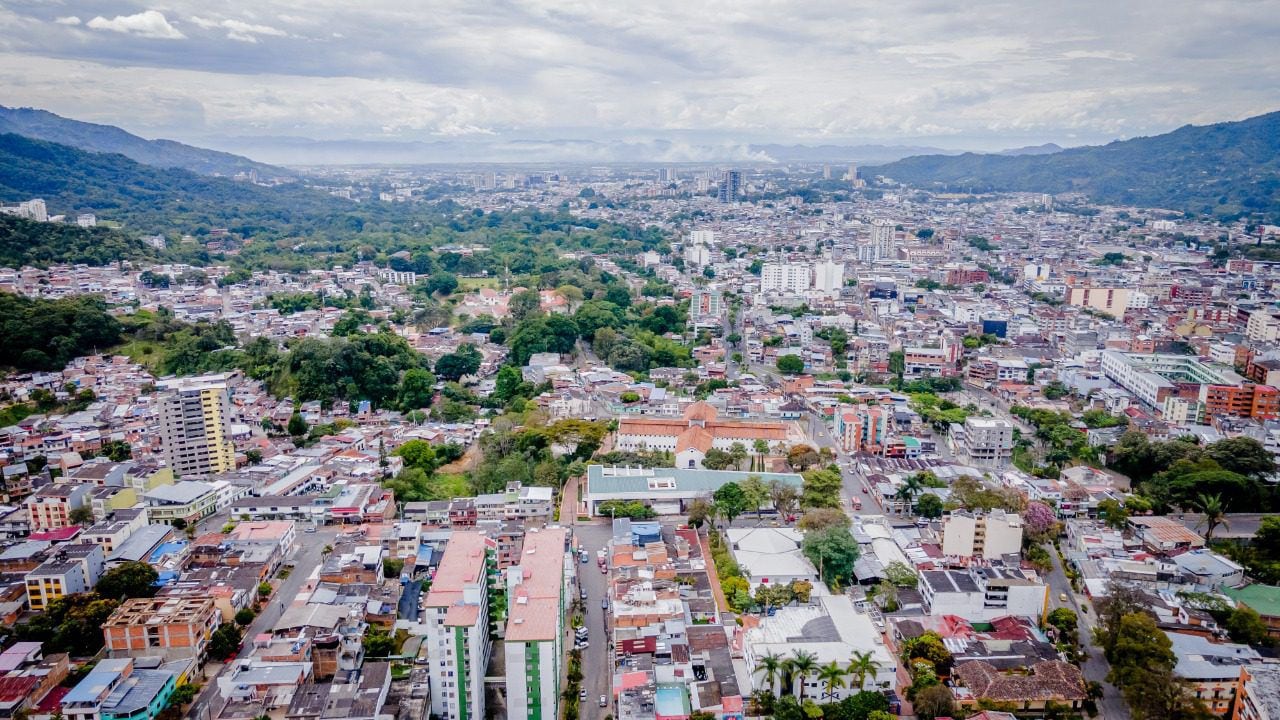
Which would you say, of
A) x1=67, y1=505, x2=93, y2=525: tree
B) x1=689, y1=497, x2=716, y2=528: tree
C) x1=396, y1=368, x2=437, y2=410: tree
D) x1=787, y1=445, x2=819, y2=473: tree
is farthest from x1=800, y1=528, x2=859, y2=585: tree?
x1=396, y1=368, x2=437, y2=410: tree

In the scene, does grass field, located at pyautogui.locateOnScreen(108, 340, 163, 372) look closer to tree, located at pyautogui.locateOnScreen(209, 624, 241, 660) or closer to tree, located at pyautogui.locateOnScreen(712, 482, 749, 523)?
tree, located at pyautogui.locateOnScreen(209, 624, 241, 660)

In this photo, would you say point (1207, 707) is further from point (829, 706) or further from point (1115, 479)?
point (1115, 479)

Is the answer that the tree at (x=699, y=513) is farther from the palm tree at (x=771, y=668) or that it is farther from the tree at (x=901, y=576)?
the palm tree at (x=771, y=668)

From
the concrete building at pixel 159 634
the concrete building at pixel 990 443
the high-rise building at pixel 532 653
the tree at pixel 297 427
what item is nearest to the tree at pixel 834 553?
the high-rise building at pixel 532 653

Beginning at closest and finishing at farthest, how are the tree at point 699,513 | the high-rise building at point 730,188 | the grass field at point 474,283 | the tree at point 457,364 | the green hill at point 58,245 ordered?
1. the tree at point 699,513
2. the tree at point 457,364
3. the green hill at point 58,245
4. the grass field at point 474,283
5. the high-rise building at point 730,188

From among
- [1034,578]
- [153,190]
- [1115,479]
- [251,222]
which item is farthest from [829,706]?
[153,190]

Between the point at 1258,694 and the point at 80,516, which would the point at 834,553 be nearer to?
the point at 1258,694
